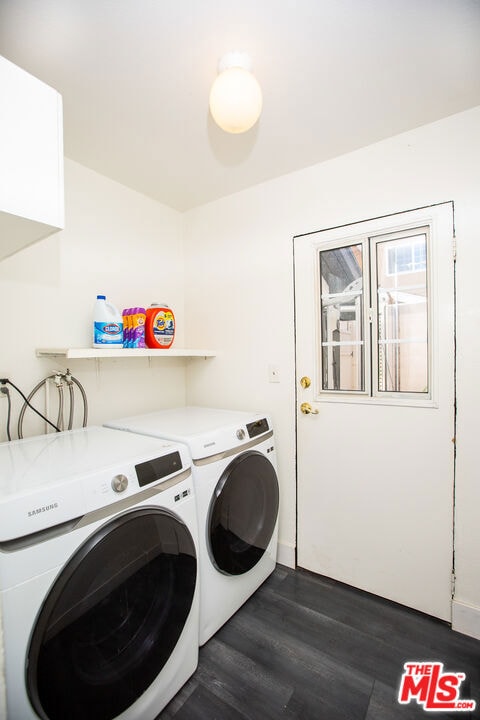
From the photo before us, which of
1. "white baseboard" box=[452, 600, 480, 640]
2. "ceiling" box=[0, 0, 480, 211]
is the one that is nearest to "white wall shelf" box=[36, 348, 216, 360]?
"ceiling" box=[0, 0, 480, 211]

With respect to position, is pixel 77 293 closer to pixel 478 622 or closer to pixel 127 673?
pixel 127 673

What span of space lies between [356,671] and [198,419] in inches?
50.2

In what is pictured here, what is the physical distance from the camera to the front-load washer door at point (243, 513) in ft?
4.75

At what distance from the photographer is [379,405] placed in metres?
1.74

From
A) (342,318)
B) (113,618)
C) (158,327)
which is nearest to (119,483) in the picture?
(113,618)

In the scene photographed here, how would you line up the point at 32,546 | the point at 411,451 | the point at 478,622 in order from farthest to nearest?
the point at 411,451
the point at 478,622
the point at 32,546

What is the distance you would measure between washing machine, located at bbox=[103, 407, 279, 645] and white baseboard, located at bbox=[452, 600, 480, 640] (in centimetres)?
89

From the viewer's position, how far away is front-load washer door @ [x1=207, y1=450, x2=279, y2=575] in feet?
4.75

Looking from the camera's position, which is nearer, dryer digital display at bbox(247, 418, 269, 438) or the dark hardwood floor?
the dark hardwood floor

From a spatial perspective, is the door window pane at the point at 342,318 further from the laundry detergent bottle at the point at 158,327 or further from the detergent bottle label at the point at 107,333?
the detergent bottle label at the point at 107,333

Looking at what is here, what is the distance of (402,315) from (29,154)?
1.67 m

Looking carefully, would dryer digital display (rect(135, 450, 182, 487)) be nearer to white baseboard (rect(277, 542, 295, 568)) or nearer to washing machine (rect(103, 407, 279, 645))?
washing machine (rect(103, 407, 279, 645))

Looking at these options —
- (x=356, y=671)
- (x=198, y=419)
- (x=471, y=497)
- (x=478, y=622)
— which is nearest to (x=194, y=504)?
(x=198, y=419)

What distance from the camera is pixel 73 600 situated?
885mm
